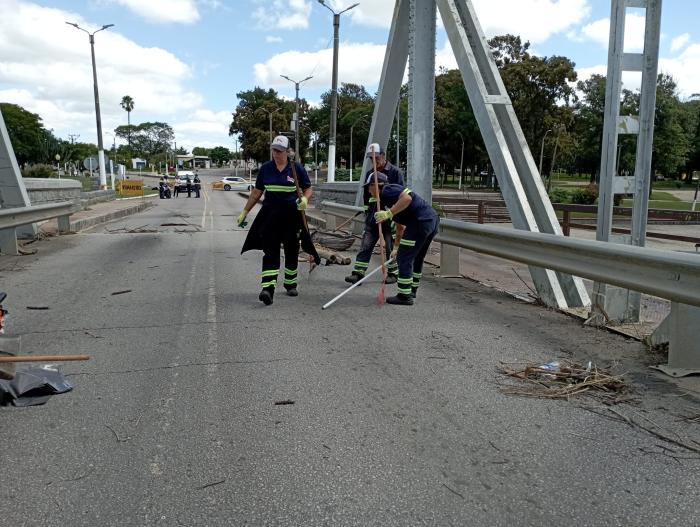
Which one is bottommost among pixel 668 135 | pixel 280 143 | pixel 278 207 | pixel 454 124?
pixel 278 207

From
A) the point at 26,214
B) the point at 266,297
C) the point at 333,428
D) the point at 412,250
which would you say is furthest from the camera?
the point at 26,214

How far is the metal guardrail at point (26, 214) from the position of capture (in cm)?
1102

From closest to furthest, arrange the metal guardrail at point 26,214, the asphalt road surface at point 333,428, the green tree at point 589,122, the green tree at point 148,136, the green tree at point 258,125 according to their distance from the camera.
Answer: the asphalt road surface at point 333,428, the metal guardrail at point 26,214, the green tree at point 589,122, the green tree at point 258,125, the green tree at point 148,136

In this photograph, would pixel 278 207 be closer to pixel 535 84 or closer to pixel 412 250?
pixel 412 250

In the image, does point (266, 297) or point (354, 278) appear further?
point (354, 278)

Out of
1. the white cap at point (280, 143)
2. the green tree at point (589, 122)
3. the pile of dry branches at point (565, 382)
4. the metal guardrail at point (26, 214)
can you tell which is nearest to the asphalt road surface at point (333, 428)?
the pile of dry branches at point (565, 382)

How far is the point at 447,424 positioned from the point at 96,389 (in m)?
2.43

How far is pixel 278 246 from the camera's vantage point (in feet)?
24.5

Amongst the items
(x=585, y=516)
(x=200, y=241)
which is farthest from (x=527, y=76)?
(x=585, y=516)

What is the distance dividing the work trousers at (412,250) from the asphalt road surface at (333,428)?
24.9 inches

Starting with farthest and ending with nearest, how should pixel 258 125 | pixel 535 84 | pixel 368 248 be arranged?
pixel 258 125, pixel 535 84, pixel 368 248

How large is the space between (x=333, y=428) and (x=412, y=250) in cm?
397

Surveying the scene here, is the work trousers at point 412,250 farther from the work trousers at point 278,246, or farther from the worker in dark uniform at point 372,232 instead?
the work trousers at point 278,246

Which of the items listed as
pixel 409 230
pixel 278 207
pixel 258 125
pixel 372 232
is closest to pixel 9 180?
pixel 278 207
